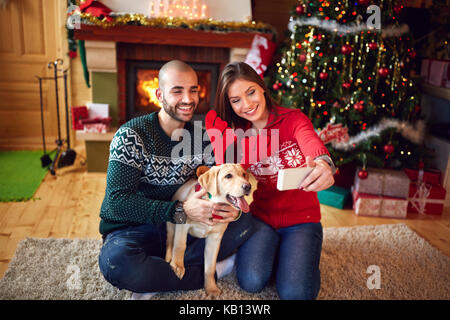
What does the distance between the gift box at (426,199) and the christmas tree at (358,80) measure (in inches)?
8.1

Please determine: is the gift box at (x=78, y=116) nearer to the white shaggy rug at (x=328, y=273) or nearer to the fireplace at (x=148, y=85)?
the fireplace at (x=148, y=85)

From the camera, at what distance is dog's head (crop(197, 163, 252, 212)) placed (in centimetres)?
145

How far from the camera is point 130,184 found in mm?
1567

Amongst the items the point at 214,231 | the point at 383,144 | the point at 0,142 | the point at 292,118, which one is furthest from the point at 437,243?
the point at 0,142

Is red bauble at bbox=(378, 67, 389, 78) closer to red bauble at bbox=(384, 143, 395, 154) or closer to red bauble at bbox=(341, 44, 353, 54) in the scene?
red bauble at bbox=(341, 44, 353, 54)

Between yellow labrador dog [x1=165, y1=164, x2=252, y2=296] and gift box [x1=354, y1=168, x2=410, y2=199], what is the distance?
63.5 inches

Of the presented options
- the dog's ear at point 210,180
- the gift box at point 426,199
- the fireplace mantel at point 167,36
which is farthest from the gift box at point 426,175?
the dog's ear at point 210,180

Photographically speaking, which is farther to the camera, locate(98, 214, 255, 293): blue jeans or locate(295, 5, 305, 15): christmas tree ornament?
locate(295, 5, 305, 15): christmas tree ornament

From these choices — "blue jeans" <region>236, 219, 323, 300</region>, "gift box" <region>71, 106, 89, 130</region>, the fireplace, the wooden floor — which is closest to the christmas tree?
the wooden floor

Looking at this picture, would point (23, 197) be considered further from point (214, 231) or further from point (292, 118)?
point (292, 118)

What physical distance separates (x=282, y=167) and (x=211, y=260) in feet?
1.78

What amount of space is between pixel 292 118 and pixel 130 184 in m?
0.80

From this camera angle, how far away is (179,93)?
160 cm

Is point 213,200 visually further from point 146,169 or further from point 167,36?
point 167,36
